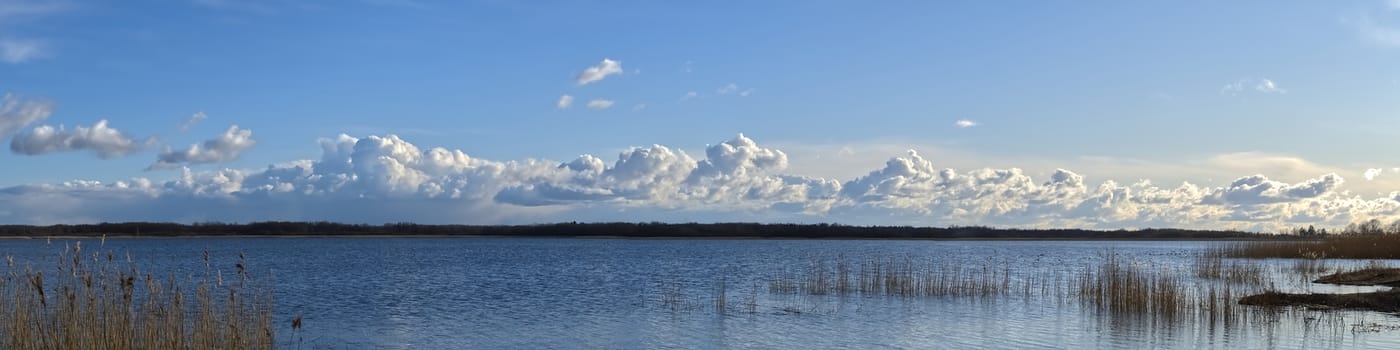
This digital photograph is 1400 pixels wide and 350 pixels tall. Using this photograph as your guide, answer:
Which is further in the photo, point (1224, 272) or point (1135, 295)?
point (1224, 272)

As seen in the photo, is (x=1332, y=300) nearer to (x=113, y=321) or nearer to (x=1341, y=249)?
(x=113, y=321)

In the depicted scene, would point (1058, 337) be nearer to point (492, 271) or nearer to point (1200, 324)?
point (1200, 324)

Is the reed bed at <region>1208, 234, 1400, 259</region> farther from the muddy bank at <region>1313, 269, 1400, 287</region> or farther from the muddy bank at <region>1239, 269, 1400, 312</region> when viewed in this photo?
the muddy bank at <region>1239, 269, 1400, 312</region>

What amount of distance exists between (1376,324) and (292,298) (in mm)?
21704

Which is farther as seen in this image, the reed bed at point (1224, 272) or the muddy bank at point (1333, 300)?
the reed bed at point (1224, 272)

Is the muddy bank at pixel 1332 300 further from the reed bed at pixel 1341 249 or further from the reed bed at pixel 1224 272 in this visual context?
the reed bed at pixel 1341 249

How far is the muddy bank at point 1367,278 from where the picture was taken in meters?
27.3

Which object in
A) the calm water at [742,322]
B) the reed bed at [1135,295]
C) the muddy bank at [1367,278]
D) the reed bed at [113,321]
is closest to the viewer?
the reed bed at [113,321]

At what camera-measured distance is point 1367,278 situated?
28.8m

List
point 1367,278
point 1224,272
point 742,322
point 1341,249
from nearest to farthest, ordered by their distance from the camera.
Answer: point 742,322 < point 1367,278 < point 1224,272 < point 1341,249

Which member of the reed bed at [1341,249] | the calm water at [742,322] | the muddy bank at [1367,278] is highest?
the reed bed at [1341,249]

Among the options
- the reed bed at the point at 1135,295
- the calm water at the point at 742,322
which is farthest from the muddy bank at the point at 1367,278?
the reed bed at the point at 1135,295

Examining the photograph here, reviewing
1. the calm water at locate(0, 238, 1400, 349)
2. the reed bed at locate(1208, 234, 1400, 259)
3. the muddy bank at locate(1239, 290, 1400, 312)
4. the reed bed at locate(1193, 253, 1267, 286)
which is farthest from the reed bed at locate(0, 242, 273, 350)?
the reed bed at locate(1208, 234, 1400, 259)

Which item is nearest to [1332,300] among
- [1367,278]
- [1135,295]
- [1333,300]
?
[1333,300]
